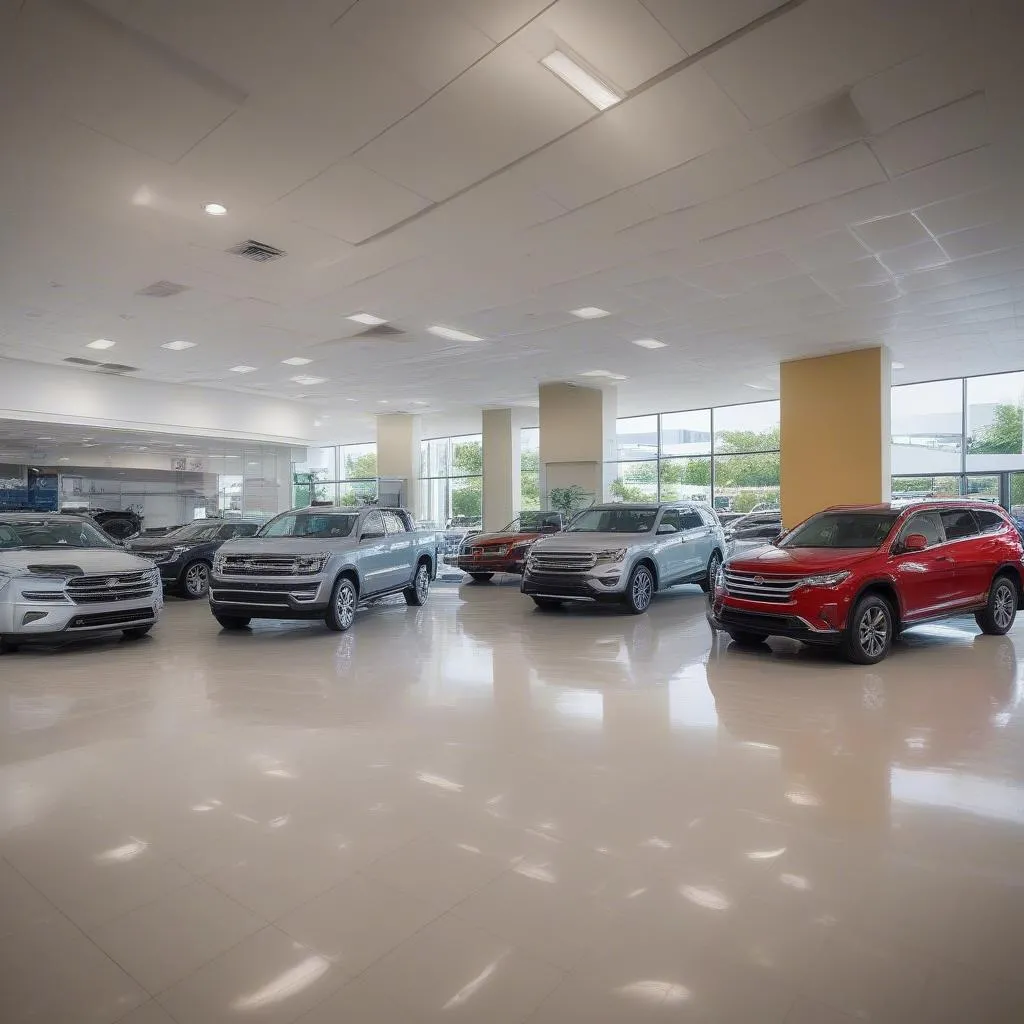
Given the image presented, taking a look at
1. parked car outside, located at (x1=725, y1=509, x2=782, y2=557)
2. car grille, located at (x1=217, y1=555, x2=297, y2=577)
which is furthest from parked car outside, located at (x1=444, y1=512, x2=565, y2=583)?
car grille, located at (x1=217, y1=555, x2=297, y2=577)

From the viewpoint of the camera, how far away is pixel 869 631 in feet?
22.2

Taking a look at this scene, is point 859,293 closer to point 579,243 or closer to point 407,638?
point 579,243

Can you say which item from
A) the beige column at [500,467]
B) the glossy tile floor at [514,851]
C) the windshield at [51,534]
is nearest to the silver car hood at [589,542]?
the glossy tile floor at [514,851]

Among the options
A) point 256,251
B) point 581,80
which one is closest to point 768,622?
point 581,80

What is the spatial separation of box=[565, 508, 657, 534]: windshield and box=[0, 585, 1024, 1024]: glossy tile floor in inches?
177

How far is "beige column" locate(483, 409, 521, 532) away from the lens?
70.7 ft

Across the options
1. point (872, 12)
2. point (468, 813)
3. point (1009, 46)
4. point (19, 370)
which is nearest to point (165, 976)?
point (468, 813)

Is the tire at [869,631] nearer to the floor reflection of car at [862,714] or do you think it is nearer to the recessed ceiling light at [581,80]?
the floor reflection of car at [862,714]

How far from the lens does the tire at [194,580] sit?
40.8ft

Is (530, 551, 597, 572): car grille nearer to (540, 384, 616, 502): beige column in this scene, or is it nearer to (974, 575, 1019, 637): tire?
(974, 575, 1019, 637): tire

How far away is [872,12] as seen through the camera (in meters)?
4.17

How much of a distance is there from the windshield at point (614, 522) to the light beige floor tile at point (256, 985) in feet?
27.7

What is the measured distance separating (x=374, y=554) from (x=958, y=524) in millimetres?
6812

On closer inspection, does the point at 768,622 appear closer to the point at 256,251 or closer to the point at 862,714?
the point at 862,714
